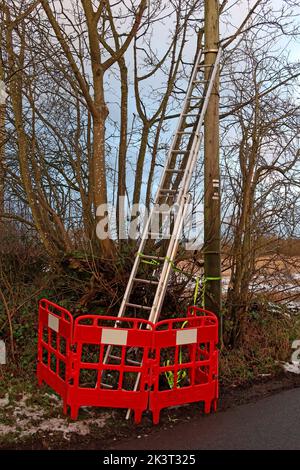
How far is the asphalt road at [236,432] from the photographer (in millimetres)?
4258

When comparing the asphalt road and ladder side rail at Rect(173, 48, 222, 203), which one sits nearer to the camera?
the asphalt road

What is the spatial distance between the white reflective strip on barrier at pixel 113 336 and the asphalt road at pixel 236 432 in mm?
905

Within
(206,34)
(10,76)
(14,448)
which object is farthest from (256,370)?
(10,76)

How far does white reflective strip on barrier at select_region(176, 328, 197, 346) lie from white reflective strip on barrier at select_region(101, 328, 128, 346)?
22.3 inches

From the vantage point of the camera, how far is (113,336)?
463 centimetres

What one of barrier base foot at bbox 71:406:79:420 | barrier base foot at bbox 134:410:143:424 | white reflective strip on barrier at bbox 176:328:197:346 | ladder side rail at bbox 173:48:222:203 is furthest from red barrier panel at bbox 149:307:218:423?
ladder side rail at bbox 173:48:222:203

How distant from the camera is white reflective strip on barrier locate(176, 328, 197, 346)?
4.81 m

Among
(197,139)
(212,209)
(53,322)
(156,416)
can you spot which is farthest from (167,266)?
(197,139)

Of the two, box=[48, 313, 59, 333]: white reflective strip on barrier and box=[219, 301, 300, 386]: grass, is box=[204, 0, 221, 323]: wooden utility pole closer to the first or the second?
box=[219, 301, 300, 386]: grass

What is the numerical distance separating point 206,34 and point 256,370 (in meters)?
4.71

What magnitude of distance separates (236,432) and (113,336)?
149 centimetres

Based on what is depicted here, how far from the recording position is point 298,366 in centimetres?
675

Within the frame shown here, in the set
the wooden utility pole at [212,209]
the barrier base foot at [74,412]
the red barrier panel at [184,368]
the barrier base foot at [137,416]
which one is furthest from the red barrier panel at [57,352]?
the wooden utility pole at [212,209]

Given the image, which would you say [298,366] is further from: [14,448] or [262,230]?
[14,448]
